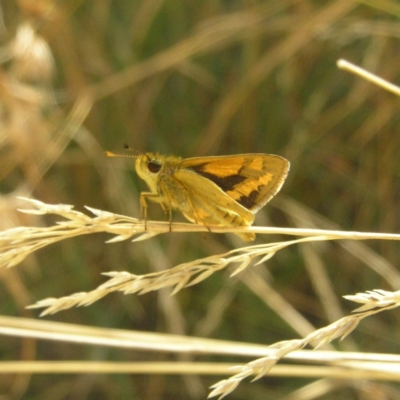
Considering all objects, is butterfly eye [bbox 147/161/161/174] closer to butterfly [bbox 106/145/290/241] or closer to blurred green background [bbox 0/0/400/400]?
butterfly [bbox 106/145/290/241]

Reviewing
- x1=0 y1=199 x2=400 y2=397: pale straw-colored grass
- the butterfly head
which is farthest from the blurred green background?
x1=0 y1=199 x2=400 y2=397: pale straw-colored grass

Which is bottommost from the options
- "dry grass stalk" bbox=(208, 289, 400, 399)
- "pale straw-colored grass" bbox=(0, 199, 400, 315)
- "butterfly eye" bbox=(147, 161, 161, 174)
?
"dry grass stalk" bbox=(208, 289, 400, 399)

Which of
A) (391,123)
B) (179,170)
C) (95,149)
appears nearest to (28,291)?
(95,149)

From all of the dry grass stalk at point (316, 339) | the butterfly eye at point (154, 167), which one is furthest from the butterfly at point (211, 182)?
the dry grass stalk at point (316, 339)

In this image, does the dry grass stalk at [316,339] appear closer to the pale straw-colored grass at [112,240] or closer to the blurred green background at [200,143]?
the pale straw-colored grass at [112,240]

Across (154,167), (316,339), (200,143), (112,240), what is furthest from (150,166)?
(200,143)

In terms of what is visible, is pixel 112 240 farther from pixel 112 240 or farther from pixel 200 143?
pixel 200 143
